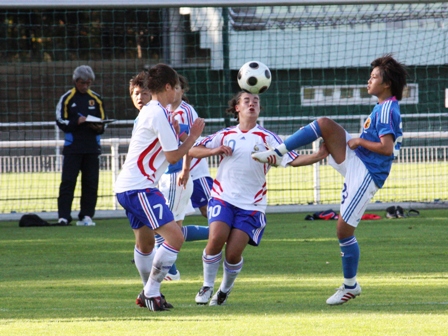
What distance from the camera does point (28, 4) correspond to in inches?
441

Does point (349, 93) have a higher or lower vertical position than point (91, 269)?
higher

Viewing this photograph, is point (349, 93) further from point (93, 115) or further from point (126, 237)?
point (126, 237)

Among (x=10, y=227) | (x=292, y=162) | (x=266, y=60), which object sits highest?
(x=266, y=60)

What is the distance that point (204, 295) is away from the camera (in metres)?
6.39

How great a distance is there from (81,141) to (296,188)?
192 inches

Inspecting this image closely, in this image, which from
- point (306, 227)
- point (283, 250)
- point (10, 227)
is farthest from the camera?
point (10, 227)

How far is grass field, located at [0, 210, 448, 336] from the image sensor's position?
5273 millimetres

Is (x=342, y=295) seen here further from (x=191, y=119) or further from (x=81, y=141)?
(x=81, y=141)

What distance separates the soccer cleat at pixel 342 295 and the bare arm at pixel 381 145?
1.03m

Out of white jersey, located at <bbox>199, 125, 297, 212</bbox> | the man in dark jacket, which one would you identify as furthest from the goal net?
white jersey, located at <bbox>199, 125, 297, 212</bbox>

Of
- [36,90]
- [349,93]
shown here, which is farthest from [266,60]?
[36,90]

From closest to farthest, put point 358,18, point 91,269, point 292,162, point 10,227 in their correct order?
point 292,162, point 91,269, point 10,227, point 358,18

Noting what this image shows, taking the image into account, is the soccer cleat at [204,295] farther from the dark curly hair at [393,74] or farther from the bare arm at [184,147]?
the dark curly hair at [393,74]

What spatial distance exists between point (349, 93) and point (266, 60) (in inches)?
117
